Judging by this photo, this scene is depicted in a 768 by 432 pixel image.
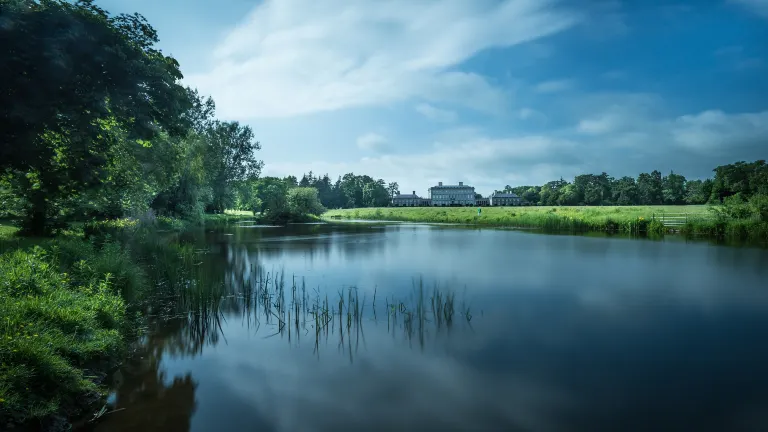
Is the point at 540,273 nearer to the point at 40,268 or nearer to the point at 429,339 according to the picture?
the point at 429,339

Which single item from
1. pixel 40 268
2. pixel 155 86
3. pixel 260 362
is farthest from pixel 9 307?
pixel 155 86

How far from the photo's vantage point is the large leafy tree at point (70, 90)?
920 centimetres

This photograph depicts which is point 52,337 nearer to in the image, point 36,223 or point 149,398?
point 149,398

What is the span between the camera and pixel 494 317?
1129cm

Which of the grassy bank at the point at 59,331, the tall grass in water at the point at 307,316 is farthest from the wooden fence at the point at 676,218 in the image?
the grassy bank at the point at 59,331

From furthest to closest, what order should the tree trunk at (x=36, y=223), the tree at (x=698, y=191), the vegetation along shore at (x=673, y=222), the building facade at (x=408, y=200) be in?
the building facade at (x=408, y=200) → the tree at (x=698, y=191) → the vegetation along shore at (x=673, y=222) → the tree trunk at (x=36, y=223)

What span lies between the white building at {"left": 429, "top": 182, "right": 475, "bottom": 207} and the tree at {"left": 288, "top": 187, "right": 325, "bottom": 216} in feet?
345

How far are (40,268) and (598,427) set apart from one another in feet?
35.1

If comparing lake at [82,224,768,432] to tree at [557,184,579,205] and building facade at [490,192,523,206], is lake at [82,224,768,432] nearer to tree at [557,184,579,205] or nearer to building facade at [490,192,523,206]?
tree at [557,184,579,205]

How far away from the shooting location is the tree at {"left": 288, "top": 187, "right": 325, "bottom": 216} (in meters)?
63.9

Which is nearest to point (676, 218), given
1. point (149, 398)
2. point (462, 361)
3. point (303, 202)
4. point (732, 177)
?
point (462, 361)

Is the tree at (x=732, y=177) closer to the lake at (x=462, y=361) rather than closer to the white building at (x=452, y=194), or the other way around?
the lake at (x=462, y=361)

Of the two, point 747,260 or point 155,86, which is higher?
point 155,86

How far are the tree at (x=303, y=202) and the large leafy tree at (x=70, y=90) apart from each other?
51.4 meters
